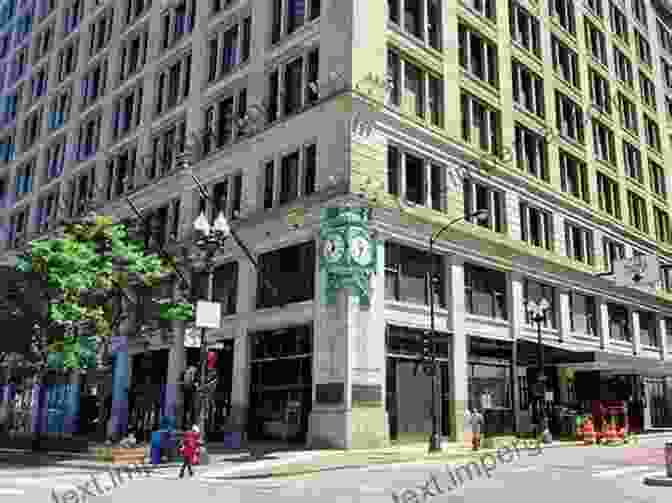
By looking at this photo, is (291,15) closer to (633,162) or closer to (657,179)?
(633,162)

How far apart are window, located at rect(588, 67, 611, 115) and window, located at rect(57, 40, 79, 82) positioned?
41165 mm

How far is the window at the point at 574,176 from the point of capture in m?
42.8

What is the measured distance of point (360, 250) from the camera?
87.7 ft

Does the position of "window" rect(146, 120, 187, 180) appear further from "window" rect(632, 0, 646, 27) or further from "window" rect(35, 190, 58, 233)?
"window" rect(632, 0, 646, 27)

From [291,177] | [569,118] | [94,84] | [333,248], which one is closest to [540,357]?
[333,248]

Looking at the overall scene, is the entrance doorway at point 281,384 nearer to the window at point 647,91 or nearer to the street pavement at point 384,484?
the street pavement at point 384,484

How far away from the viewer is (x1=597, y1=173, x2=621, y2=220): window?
152 ft

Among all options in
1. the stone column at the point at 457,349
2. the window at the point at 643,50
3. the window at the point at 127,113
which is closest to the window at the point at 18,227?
the window at the point at 127,113

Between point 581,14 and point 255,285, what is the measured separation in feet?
112

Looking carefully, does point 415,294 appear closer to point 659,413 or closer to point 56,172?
point 659,413

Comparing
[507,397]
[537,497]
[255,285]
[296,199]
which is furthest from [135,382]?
[537,497]

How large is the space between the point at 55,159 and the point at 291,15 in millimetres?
30574

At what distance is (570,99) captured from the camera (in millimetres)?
45031

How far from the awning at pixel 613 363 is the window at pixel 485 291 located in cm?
425
